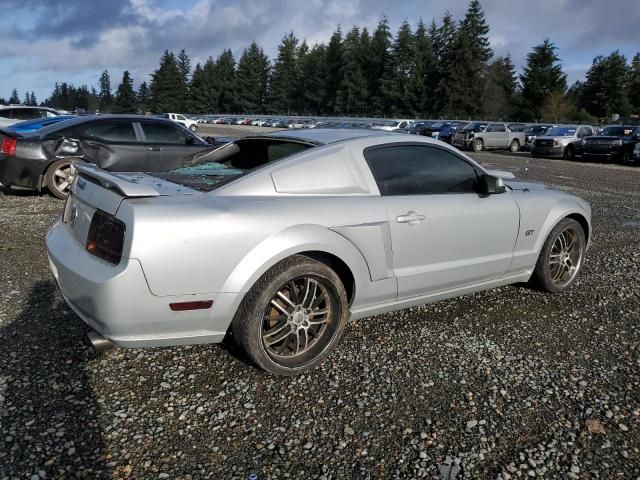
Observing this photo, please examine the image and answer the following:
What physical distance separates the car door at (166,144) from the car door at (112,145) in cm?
15

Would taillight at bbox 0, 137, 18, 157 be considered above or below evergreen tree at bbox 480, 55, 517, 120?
below

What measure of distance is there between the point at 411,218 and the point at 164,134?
22.1 feet

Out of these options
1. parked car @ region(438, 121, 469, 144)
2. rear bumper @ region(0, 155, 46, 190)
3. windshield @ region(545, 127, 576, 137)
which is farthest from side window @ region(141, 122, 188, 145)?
parked car @ region(438, 121, 469, 144)

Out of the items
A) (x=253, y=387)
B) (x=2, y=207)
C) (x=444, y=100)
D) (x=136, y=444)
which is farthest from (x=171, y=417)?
(x=444, y=100)

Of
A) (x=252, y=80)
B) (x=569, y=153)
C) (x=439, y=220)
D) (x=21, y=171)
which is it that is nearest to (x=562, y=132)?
(x=569, y=153)

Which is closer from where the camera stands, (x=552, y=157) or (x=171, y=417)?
(x=171, y=417)

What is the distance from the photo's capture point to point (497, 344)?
3.62 meters

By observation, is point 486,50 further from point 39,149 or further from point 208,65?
point 39,149

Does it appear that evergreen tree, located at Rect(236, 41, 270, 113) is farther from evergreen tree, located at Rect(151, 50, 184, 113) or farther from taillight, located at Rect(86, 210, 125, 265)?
taillight, located at Rect(86, 210, 125, 265)

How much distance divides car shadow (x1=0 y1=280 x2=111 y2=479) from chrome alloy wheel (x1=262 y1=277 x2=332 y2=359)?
3.36 ft

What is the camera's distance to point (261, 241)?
2.89 m

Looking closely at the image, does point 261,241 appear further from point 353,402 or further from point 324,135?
point 324,135

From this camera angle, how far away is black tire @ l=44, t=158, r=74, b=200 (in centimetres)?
834

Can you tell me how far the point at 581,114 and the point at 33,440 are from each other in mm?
69340
